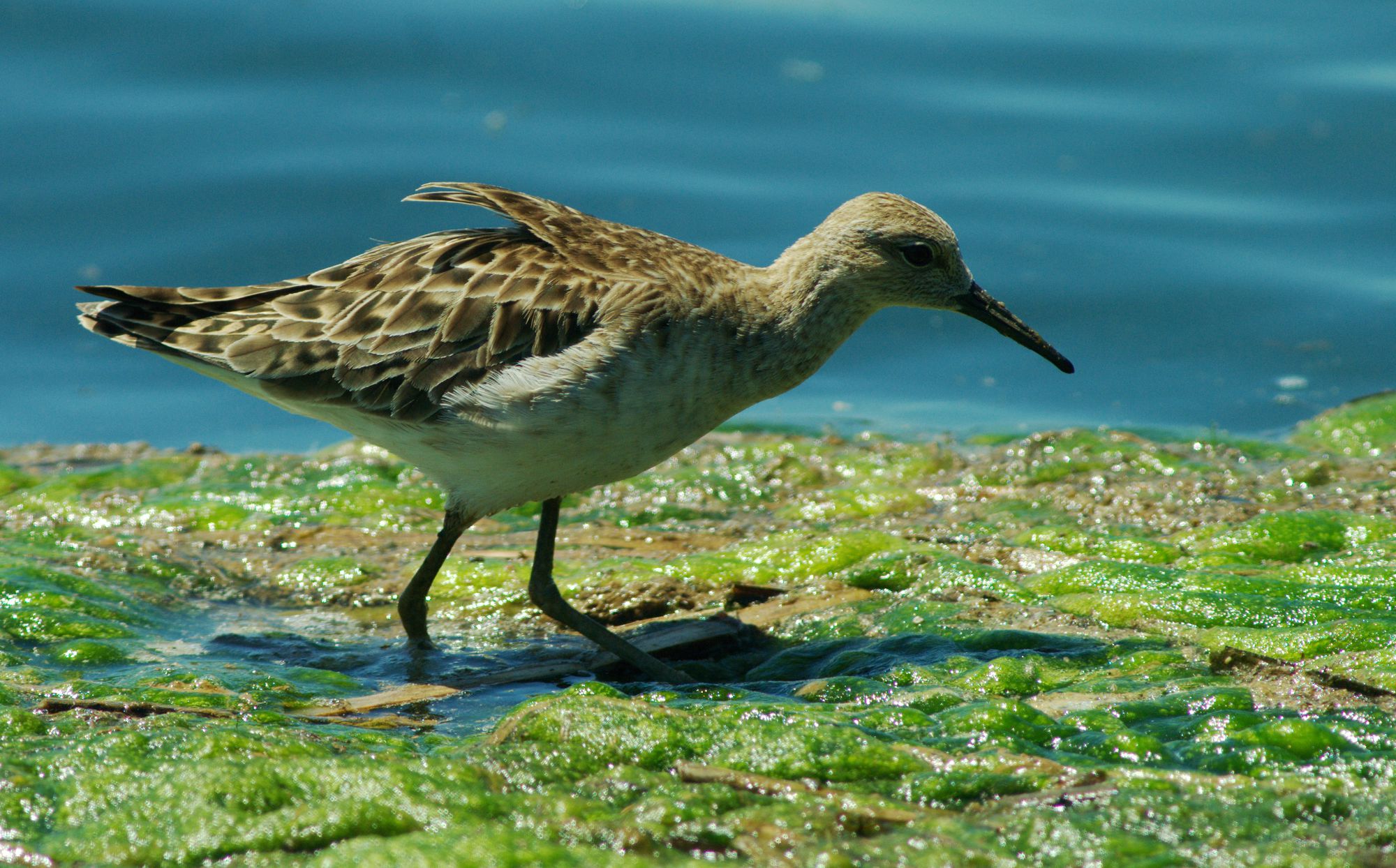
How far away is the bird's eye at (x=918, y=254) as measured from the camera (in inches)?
278

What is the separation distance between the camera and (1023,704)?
5219mm

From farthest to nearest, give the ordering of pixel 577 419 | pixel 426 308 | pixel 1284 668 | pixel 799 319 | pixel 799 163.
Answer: pixel 799 163
pixel 799 319
pixel 426 308
pixel 577 419
pixel 1284 668

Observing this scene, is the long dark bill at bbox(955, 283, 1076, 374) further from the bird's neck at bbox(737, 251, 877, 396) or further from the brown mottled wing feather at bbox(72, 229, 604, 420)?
the brown mottled wing feather at bbox(72, 229, 604, 420)

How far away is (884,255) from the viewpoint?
7.07 meters

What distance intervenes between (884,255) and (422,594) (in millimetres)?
2781

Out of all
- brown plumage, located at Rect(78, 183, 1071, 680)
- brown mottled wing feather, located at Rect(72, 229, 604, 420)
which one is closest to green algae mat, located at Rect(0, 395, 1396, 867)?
brown plumage, located at Rect(78, 183, 1071, 680)

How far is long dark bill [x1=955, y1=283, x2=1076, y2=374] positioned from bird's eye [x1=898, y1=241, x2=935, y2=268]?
0.34m

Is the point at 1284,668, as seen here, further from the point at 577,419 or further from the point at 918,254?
the point at 577,419

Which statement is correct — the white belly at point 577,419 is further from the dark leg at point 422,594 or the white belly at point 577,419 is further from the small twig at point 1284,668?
the small twig at point 1284,668

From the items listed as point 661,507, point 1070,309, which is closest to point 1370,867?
point 661,507

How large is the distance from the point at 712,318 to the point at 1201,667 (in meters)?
2.58

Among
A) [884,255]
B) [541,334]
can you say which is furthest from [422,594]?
[884,255]

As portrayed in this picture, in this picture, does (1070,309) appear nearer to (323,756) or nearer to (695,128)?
(695,128)

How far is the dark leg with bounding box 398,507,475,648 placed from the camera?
22.2ft
